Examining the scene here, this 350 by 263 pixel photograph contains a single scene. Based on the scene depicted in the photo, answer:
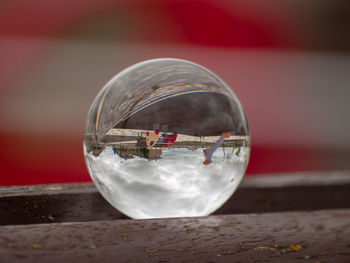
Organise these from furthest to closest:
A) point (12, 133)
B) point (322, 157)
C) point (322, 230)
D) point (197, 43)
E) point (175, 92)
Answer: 1. point (322, 157)
2. point (197, 43)
3. point (12, 133)
4. point (175, 92)
5. point (322, 230)

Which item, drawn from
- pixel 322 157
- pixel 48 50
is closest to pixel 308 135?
pixel 322 157

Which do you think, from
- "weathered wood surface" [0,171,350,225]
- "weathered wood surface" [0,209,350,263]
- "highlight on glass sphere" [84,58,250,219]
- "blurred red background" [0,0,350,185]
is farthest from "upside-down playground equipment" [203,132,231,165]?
"blurred red background" [0,0,350,185]

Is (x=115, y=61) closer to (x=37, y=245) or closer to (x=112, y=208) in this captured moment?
(x=112, y=208)

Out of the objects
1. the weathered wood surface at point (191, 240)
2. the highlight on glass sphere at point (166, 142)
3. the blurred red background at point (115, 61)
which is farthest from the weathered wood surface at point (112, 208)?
the blurred red background at point (115, 61)

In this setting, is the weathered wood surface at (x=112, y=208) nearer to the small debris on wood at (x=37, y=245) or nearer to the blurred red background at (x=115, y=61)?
the small debris on wood at (x=37, y=245)

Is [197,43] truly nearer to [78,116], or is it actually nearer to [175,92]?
[78,116]

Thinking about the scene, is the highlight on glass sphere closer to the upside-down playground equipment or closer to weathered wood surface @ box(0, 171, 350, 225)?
the upside-down playground equipment
